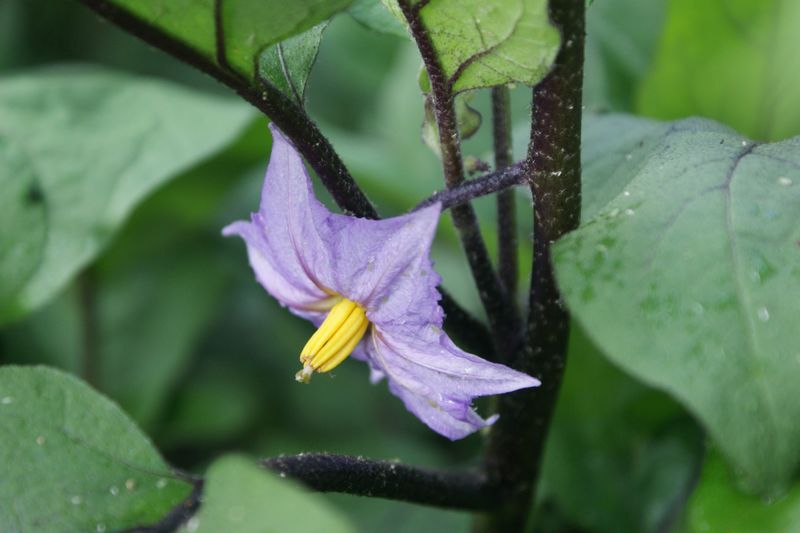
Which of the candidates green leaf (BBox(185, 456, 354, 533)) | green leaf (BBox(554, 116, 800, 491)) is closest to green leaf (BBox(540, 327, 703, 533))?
green leaf (BBox(554, 116, 800, 491))

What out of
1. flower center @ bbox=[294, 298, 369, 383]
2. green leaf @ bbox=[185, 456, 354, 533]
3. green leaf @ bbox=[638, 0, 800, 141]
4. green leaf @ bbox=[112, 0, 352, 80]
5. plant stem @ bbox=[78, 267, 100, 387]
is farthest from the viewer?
plant stem @ bbox=[78, 267, 100, 387]

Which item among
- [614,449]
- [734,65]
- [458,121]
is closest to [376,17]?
[458,121]

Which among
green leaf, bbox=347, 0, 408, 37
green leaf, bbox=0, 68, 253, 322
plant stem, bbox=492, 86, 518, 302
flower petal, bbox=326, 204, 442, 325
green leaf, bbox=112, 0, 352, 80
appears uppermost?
green leaf, bbox=112, 0, 352, 80

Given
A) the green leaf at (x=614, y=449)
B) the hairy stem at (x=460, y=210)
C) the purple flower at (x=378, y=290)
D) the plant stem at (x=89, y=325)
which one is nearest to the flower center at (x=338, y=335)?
the purple flower at (x=378, y=290)

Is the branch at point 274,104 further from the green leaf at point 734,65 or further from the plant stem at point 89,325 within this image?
the plant stem at point 89,325

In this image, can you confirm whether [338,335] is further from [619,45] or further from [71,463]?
[619,45]

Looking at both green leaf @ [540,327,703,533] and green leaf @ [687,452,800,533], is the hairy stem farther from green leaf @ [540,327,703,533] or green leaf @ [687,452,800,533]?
green leaf @ [540,327,703,533]

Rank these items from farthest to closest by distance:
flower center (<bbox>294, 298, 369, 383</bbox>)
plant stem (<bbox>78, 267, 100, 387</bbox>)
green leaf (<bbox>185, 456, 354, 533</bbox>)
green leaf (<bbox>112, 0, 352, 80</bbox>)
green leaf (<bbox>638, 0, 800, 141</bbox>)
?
plant stem (<bbox>78, 267, 100, 387</bbox>)
green leaf (<bbox>638, 0, 800, 141</bbox>)
flower center (<bbox>294, 298, 369, 383</bbox>)
green leaf (<bbox>112, 0, 352, 80</bbox>)
green leaf (<bbox>185, 456, 354, 533</bbox>)
